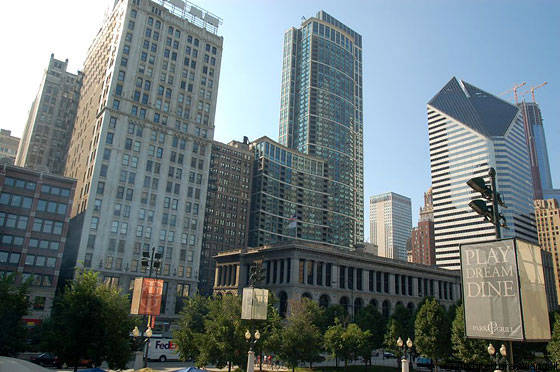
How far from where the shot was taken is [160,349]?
5516 cm

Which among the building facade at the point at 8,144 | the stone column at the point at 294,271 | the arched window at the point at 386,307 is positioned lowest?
the arched window at the point at 386,307

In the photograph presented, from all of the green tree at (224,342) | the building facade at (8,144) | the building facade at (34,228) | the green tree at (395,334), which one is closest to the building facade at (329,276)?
the green tree at (395,334)

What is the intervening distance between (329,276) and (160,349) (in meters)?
50.9

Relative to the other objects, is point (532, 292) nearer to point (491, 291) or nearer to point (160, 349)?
point (491, 291)

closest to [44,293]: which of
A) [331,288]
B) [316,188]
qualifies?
[331,288]

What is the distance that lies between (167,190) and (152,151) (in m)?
9.00

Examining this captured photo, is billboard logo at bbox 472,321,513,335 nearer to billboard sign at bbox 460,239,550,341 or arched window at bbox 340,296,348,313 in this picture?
billboard sign at bbox 460,239,550,341

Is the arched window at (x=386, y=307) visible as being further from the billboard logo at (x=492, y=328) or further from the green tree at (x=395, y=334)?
the billboard logo at (x=492, y=328)

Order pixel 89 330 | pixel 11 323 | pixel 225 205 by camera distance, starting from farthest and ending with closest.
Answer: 1. pixel 225 205
2. pixel 11 323
3. pixel 89 330

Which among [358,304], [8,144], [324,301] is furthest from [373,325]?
[8,144]

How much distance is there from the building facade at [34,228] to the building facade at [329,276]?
1350 inches

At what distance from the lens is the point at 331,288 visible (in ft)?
317

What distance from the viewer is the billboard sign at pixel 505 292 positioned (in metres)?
11.9

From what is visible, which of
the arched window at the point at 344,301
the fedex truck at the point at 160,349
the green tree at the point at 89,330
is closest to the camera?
the green tree at the point at 89,330
